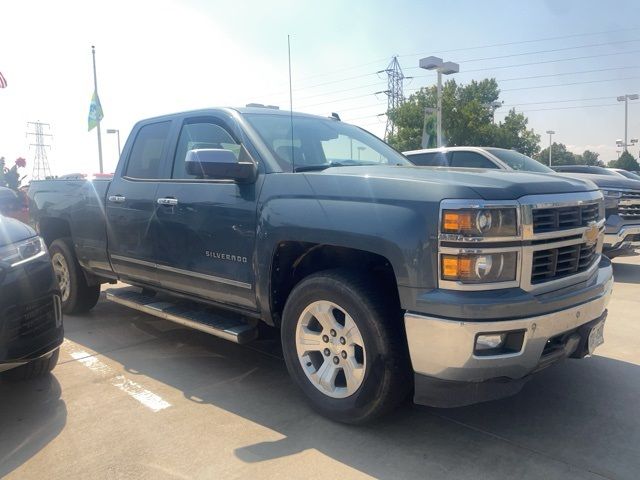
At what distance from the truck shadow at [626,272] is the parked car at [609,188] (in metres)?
0.37

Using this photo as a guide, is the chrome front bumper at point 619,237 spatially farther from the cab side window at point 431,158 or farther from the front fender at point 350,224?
the front fender at point 350,224

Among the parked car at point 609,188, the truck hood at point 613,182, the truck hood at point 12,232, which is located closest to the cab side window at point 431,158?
the parked car at point 609,188

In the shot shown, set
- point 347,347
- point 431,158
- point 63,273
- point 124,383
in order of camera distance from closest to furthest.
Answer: point 347,347, point 124,383, point 63,273, point 431,158

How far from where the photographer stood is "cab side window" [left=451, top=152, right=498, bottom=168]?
838cm

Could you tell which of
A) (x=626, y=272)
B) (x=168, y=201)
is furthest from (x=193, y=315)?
(x=626, y=272)

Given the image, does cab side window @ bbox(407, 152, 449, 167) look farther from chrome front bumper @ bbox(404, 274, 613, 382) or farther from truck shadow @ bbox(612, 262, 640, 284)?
chrome front bumper @ bbox(404, 274, 613, 382)

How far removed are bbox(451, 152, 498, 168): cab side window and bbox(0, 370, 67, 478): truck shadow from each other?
6.73m

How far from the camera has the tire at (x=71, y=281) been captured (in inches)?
217

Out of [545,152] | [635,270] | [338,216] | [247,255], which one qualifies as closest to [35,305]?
[247,255]

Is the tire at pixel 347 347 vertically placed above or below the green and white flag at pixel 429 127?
below

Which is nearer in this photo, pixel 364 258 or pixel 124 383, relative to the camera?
pixel 364 258

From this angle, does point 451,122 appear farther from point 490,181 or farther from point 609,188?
point 490,181

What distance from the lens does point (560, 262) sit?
2934mm

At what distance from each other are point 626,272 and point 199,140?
7.00 meters
